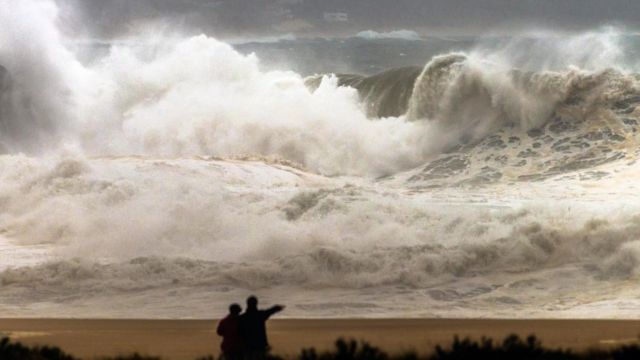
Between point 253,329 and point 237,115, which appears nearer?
point 253,329

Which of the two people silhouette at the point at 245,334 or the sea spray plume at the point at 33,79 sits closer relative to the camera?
the two people silhouette at the point at 245,334

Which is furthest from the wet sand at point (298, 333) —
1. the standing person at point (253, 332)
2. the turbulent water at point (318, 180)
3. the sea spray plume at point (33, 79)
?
the sea spray plume at point (33, 79)

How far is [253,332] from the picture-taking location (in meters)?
4.86

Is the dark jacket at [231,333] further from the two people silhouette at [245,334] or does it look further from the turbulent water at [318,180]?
the turbulent water at [318,180]

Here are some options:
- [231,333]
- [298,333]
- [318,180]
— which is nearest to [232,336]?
[231,333]

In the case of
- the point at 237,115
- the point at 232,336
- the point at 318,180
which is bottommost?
the point at 232,336

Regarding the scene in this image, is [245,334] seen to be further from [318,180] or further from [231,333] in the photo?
[318,180]

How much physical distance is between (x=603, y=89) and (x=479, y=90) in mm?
2228

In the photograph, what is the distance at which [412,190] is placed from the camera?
12648 millimetres

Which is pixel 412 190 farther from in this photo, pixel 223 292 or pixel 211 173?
pixel 223 292

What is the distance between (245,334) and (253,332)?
0.04 metres

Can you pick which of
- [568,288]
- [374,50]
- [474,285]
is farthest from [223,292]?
[374,50]

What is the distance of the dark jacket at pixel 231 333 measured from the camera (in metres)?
4.83

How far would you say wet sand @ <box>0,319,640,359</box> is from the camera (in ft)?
20.1
